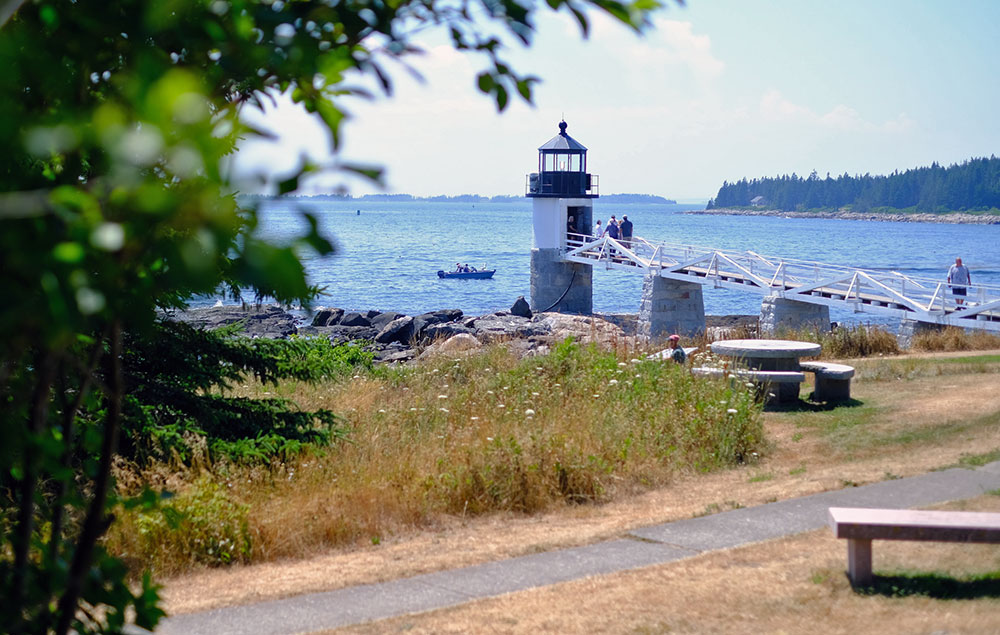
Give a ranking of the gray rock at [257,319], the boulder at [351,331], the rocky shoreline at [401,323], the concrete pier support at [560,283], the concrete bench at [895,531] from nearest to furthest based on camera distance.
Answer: the concrete bench at [895,531]
the rocky shoreline at [401,323]
the boulder at [351,331]
the gray rock at [257,319]
the concrete pier support at [560,283]

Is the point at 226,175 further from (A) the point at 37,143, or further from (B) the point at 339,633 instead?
(B) the point at 339,633

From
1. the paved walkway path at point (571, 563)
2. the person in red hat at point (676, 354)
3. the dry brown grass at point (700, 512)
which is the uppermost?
the person in red hat at point (676, 354)

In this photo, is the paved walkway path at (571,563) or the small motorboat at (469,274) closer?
the paved walkway path at (571,563)

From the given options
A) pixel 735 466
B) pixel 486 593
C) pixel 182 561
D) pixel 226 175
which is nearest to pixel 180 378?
pixel 182 561

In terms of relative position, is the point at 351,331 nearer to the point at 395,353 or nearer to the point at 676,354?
the point at 395,353

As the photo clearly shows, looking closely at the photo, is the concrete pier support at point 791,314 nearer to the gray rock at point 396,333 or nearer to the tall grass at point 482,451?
the gray rock at point 396,333

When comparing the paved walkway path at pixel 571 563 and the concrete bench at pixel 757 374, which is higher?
the concrete bench at pixel 757 374

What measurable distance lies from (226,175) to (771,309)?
25.1 m

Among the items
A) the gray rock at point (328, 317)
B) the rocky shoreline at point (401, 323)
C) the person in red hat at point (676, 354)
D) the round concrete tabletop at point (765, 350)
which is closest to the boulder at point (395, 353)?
the rocky shoreline at point (401, 323)

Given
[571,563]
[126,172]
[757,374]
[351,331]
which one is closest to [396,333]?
[351,331]

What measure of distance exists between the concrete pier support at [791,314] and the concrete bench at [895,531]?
1997 cm

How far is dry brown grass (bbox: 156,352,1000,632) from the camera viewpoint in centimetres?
520

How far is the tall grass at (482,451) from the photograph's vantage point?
638cm

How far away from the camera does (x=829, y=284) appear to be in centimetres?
2397
